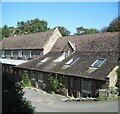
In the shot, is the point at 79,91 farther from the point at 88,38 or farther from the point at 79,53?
the point at 88,38

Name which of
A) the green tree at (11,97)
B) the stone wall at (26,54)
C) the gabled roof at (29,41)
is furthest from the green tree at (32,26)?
the green tree at (11,97)

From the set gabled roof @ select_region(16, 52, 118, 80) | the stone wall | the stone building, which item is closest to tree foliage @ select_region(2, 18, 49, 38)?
the stone wall

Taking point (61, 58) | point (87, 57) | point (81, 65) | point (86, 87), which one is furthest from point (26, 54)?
point (86, 87)

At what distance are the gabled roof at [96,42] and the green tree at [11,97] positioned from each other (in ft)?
66.2

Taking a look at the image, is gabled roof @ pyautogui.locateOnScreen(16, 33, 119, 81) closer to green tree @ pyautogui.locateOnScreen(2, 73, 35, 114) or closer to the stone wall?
the stone wall

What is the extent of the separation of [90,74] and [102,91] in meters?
2.77

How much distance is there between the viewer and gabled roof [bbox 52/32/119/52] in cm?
2973

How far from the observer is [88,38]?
34.8m

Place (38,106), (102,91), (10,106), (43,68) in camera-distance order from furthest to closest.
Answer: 1. (43,68)
2. (102,91)
3. (38,106)
4. (10,106)

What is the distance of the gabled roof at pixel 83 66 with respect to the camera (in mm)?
23859

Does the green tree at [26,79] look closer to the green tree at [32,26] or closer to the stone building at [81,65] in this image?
the stone building at [81,65]

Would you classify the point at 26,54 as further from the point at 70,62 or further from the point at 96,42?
the point at 96,42

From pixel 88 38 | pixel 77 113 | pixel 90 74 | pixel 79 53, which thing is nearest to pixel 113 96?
pixel 90 74

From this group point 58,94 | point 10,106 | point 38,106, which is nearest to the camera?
point 10,106
